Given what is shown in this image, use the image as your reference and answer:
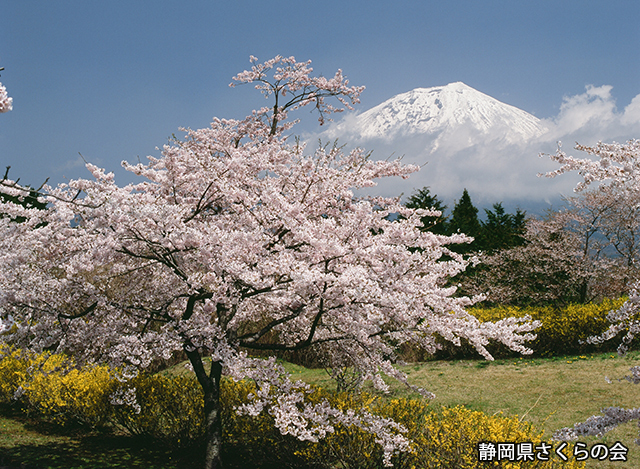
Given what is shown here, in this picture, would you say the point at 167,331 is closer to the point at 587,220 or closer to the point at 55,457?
the point at 55,457

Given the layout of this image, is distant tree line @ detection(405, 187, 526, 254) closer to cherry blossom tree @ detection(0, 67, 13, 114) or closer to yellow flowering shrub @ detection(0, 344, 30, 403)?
yellow flowering shrub @ detection(0, 344, 30, 403)

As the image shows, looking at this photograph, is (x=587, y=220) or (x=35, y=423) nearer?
(x=35, y=423)

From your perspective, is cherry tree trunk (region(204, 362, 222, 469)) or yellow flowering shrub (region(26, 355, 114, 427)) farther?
A: yellow flowering shrub (region(26, 355, 114, 427))

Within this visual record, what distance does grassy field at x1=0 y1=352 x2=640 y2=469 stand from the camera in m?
6.02

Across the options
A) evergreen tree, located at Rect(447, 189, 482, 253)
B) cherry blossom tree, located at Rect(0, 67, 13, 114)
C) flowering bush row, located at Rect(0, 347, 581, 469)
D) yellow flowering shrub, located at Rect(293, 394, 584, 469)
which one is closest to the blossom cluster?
cherry blossom tree, located at Rect(0, 67, 13, 114)

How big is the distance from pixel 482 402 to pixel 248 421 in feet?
16.9

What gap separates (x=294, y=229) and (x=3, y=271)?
4.12 m

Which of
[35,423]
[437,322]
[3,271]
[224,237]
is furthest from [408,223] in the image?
[35,423]

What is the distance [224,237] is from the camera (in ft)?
15.3

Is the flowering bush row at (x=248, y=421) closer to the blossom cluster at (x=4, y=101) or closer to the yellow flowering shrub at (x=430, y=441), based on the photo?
the yellow flowering shrub at (x=430, y=441)

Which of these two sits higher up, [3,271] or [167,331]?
[3,271]

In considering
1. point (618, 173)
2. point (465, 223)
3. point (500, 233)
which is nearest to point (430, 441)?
point (618, 173)

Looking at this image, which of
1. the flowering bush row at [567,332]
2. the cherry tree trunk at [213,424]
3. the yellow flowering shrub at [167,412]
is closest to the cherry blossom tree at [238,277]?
the cherry tree trunk at [213,424]

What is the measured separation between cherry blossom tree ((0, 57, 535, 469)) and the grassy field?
1.76m
